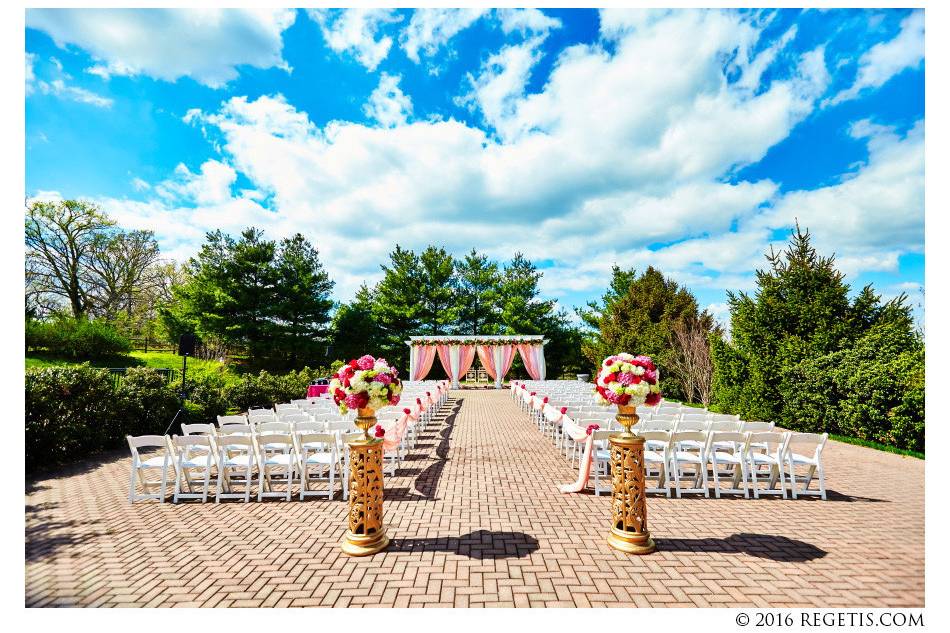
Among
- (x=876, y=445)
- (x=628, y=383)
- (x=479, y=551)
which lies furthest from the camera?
(x=876, y=445)

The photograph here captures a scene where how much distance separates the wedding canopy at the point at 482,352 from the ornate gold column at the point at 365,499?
19.6 m

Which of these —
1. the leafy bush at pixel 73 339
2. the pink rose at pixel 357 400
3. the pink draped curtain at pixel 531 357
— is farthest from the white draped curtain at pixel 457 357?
the pink rose at pixel 357 400

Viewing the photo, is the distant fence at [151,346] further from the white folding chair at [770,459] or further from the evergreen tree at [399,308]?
the white folding chair at [770,459]

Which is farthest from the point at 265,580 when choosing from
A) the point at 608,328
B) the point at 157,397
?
the point at 608,328

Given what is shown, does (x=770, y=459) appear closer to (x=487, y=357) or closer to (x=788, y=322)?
(x=788, y=322)

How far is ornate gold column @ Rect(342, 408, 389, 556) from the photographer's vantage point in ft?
12.3

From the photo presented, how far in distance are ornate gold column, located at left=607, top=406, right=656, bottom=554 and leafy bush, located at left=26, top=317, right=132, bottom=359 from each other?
27.7 m

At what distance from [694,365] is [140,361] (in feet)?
93.8

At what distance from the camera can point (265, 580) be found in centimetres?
327

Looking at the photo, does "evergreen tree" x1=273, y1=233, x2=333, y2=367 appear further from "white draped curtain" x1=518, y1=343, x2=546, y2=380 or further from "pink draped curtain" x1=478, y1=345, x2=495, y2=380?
"white draped curtain" x1=518, y1=343, x2=546, y2=380

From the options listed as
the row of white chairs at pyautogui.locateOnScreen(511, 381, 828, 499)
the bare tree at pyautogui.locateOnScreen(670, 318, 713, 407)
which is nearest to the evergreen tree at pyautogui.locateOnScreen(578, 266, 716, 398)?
the bare tree at pyautogui.locateOnScreen(670, 318, 713, 407)

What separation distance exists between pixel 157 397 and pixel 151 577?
7.78 metres

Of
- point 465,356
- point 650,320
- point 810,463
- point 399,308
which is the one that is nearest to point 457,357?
point 465,356

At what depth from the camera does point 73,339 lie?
20.9 metres
